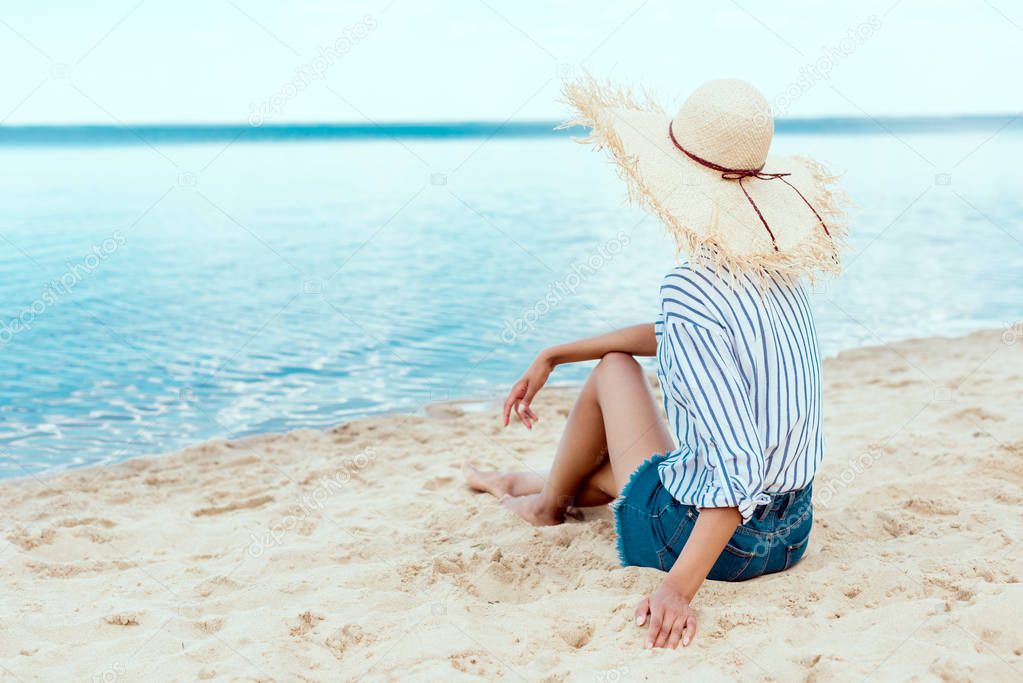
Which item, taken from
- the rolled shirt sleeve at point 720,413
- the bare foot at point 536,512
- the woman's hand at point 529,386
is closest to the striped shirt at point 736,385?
the rolled shirt sleeve at point 720,413

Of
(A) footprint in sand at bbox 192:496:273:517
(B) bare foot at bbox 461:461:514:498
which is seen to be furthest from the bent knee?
(A) footprint in sand at bbox 192:496:273:517

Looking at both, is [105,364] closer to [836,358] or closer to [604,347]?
[604,347]

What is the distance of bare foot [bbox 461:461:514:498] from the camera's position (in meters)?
3.29

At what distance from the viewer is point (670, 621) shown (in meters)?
2.02

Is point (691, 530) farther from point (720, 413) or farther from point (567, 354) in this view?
point (567, 354)

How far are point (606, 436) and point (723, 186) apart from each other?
2.74 ft

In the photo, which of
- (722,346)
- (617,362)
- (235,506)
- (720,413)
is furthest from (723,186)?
(235,506)

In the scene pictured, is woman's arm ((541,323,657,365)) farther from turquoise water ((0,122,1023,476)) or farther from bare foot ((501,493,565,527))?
turquoise water ((0,122,1023,476))

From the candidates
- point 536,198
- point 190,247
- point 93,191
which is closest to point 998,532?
point 190,247

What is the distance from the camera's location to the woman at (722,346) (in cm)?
204

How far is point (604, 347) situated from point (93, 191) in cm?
1525

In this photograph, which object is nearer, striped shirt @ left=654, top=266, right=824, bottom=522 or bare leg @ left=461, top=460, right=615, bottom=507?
striped shirt @ left=654, top=266, right=824, bottom=522

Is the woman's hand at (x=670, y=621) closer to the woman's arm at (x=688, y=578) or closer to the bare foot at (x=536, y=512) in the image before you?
the woman's arm at (x=688, y=578)

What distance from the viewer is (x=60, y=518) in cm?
324
